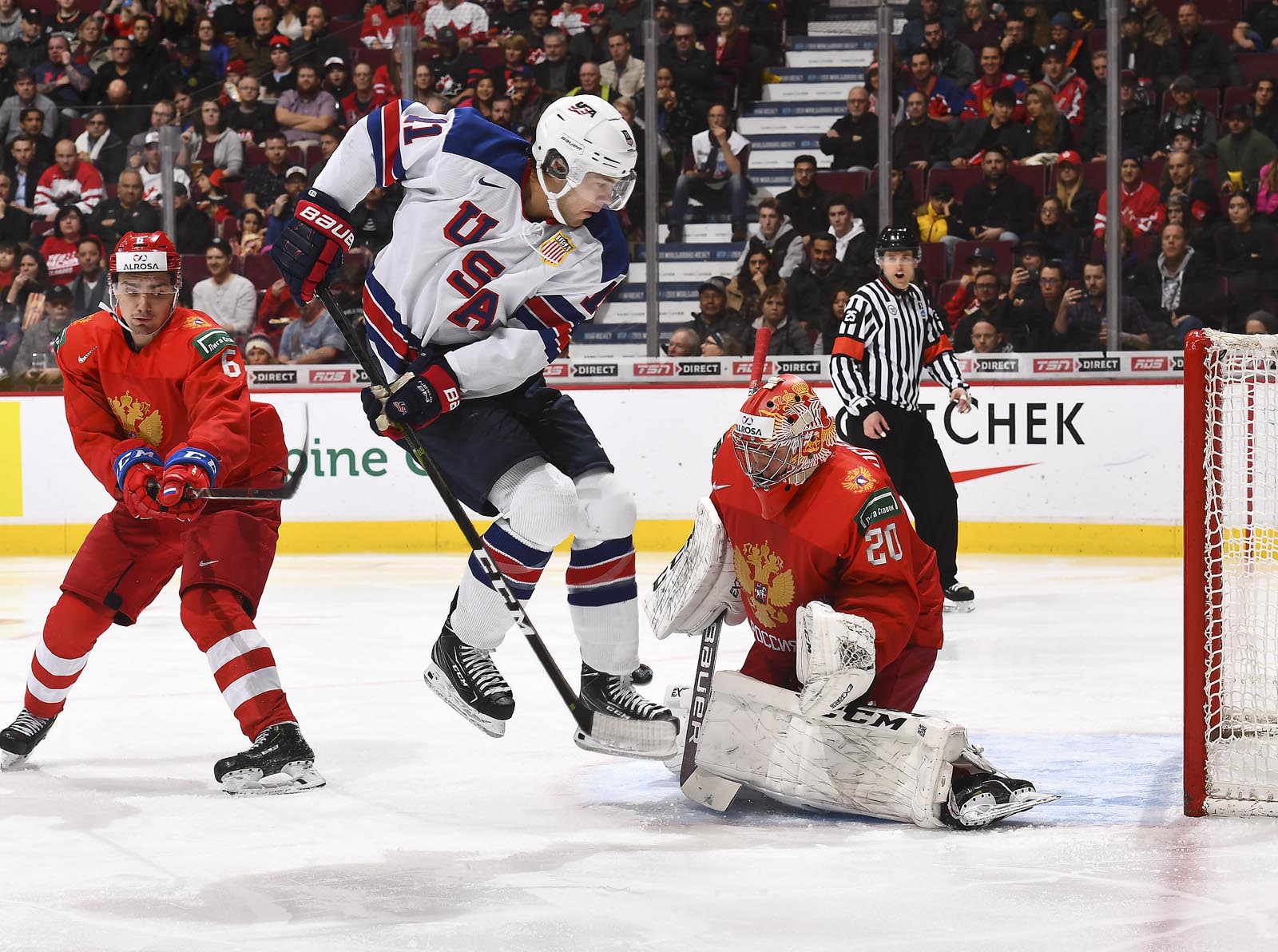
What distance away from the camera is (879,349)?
551 centimetres

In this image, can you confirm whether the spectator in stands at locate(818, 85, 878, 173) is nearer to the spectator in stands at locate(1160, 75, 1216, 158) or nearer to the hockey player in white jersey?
the spectator in stands at locate(1160, 75, 1216, 158)

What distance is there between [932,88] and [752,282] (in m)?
1.24

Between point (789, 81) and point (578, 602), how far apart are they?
17.1ft

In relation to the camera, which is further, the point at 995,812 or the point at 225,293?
the point at 225,293

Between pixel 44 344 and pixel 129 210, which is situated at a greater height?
pixel 129 210

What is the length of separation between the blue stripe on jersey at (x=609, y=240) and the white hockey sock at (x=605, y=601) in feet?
1.76

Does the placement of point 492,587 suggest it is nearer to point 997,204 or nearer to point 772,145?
point 997,204

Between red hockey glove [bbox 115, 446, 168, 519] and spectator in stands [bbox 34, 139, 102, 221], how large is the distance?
5.03m

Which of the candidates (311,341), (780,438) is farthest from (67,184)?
(780,438)

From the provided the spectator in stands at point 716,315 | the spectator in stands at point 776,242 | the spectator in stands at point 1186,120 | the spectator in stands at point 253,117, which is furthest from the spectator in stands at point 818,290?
the spectator in stands at point 253,117

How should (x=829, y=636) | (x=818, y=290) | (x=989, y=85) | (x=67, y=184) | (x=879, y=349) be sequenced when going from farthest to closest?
(x=67, y=184), (x=989, y=85), (x=818, y=290), (x=879, y=349), (x=829, y=636)

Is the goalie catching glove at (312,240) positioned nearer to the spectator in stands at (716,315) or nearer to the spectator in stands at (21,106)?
the spectator in stands at (716,315)

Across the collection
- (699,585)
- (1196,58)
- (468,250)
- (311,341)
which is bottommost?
(699,585)

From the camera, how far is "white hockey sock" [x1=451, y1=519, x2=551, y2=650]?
3332mm
